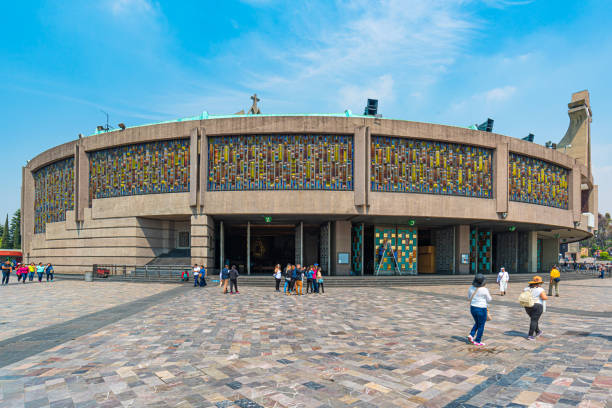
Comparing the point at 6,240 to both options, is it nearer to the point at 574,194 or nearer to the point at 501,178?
the point at 501,178

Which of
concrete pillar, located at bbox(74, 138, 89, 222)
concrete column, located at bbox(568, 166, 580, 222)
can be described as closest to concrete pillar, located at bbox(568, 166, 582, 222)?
concrete column, located at bbox(568, 166, 580, 222)

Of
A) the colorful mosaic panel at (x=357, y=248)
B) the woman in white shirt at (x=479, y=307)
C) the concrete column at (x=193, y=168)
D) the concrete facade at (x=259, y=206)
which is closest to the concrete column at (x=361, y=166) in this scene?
the concrete facade at (x=259, y=206)

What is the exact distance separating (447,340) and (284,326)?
14.1 ft

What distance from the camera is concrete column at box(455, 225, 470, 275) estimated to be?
30734mm

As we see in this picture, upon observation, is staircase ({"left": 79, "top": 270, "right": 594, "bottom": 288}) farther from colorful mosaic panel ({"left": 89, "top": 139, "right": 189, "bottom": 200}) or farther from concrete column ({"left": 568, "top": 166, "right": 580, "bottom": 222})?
concrete column ({"left": 568, "top": 166, "right": 580, "bottom": 222})

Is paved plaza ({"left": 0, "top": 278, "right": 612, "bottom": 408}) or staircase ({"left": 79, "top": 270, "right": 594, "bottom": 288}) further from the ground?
paved plaza ({"left": 0, "top": 278, "right": 612, "bottom": 408})

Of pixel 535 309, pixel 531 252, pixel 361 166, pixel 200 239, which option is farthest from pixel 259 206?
pixel 531 252

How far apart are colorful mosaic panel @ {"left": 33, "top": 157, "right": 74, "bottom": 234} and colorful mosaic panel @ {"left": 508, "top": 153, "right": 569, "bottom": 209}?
37955 mm

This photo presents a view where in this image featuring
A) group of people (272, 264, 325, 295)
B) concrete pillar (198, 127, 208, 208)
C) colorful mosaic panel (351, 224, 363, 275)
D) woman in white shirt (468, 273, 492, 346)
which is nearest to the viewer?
woman in white shirt (468, 273, 492, 346)

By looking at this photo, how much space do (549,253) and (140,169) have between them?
46.9 metres

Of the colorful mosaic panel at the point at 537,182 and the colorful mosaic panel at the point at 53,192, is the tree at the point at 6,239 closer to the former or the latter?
the colorful mosaic panel at the point at 53,192

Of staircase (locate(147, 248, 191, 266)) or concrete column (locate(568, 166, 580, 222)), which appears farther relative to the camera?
concrete column (locate(568, 166, 580, 222))

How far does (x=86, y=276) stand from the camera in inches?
1035

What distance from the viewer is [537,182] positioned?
103 feet
